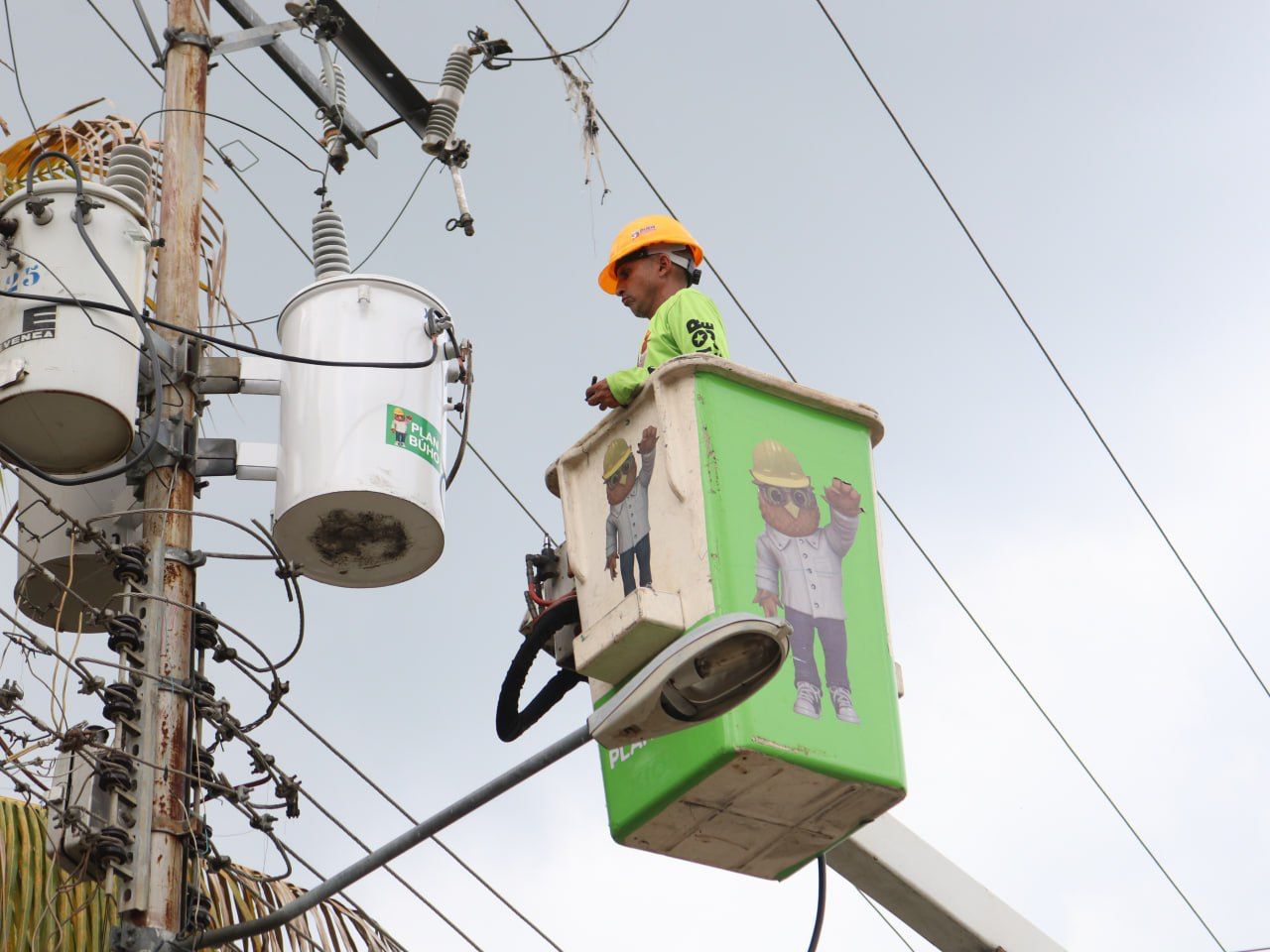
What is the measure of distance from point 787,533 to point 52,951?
2752 millimetres

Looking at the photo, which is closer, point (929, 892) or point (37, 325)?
point (37, 325)

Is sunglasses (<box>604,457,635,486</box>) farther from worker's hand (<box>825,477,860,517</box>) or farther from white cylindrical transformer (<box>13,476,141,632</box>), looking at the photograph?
white cylindrical transformer (<box>13,476,141,632</box>)

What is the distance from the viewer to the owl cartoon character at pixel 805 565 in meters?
6.32

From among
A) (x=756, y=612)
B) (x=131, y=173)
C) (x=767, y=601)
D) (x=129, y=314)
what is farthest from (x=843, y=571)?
(x=131, y=173)

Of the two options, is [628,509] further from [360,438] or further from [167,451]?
[167,451]

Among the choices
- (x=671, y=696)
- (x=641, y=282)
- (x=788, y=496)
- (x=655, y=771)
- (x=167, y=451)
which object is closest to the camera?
(x=671, y=696)

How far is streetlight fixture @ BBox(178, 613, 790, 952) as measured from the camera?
5719mm

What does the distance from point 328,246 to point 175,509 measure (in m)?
1.13

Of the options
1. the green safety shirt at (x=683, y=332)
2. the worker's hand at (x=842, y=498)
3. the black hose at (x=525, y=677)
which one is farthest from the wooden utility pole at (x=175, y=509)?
the worker's hand at (x=842, y=498)

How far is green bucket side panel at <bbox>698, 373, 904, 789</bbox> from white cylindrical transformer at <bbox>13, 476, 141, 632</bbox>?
6.50 ft

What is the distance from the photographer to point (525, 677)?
6.88 meters

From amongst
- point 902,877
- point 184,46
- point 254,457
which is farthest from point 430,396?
point 902,877

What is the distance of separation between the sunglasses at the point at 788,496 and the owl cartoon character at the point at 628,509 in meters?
0.35

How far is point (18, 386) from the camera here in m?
6.49
